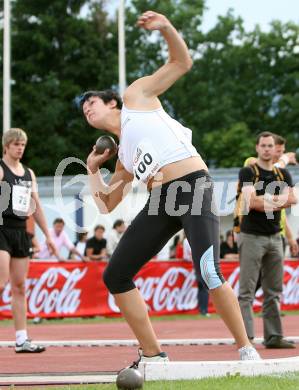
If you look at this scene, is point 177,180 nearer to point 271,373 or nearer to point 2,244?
point 271,373

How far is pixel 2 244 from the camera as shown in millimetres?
9680

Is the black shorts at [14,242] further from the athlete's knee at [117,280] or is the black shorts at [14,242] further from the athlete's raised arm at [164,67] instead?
the athlete's raised arm at [164,67]

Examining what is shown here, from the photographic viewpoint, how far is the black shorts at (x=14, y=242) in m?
9.71

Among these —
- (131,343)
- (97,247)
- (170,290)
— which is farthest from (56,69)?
(131,343)

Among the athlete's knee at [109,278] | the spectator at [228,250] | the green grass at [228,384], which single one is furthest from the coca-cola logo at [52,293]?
the green grass at [228,384]

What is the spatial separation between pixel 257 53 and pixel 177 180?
5246 centimetres

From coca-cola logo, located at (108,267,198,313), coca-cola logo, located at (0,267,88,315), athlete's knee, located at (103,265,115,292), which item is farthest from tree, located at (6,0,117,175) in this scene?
athlete's knee, located at (103,265,115,292)

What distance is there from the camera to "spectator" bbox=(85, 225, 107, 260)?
1919 cm

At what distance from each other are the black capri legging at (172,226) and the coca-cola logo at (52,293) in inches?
413

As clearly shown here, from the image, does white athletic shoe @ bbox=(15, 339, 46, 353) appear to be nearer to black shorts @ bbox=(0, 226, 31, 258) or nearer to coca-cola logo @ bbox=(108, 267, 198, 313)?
black shorts @ bbox=(0, 226, 31, 258)

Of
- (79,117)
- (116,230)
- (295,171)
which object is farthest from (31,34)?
(116,230)

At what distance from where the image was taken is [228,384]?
5988 mm

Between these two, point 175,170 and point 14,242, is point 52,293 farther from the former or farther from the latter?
point 175,170

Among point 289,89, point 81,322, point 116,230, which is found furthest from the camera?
point 289,89
